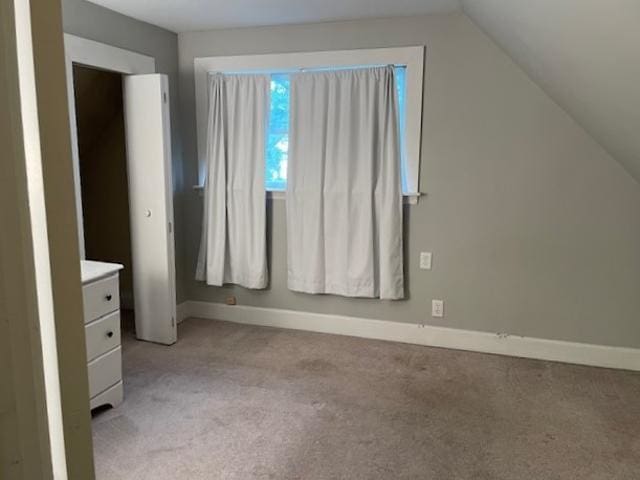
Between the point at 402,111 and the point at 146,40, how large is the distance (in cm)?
192

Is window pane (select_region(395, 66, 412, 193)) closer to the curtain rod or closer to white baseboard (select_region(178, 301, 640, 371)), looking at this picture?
the curtain rod

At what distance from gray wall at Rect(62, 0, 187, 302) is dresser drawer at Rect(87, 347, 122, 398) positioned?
137 centimetres

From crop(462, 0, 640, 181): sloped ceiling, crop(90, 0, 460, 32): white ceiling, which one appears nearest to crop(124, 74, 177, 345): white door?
crop(90, 0, 460, 32): white ceiling

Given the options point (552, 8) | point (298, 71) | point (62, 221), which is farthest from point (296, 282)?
point (62, 221)

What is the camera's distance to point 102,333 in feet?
8.87

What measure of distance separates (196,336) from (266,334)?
1.76ft

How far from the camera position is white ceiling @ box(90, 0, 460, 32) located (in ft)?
10.1

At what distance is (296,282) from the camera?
388cm

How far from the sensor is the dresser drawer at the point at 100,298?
2580 mm

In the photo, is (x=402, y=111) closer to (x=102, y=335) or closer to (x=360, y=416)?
(x=360, y=416)

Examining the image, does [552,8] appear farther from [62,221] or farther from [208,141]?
[208,141]

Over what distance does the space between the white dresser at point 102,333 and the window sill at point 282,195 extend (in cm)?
138

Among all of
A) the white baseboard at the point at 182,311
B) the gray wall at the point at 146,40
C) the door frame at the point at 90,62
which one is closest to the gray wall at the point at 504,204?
the gray wall at the point at 146,40

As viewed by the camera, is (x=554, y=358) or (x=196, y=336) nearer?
(x=554, y=358)
